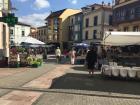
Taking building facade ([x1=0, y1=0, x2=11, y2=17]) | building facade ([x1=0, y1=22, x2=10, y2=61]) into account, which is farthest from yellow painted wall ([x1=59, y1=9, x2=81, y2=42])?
building facade ([x1=0, y1=22, x2=10, y2=61])

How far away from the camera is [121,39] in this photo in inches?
675

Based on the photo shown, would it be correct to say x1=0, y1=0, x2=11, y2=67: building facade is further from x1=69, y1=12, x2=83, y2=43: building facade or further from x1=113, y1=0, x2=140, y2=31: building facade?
x1=69, y1=12, x2=83, y2=43: building facade

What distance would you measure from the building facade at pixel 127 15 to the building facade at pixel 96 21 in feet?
24.8

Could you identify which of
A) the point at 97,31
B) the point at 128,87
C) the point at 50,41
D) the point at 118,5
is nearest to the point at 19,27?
the point at 50,41

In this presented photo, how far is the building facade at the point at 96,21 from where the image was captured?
5738cm

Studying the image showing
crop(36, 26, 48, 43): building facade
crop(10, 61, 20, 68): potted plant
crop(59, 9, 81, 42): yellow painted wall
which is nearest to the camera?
crop(10, 61, 20, 68): potted plant

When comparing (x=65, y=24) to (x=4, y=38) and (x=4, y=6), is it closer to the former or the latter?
(x=4, y=6)

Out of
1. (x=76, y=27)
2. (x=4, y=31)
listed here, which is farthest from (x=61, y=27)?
(x=4, y=31)

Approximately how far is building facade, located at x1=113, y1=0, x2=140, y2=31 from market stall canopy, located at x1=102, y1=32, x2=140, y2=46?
82.8 ft

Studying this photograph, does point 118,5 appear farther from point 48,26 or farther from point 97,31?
point 48,26

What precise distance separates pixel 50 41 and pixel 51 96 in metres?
74.3

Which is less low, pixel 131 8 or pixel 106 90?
pixel 131 8

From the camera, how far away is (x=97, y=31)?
59375 millimetres

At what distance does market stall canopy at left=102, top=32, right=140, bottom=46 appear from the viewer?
55.9ft
